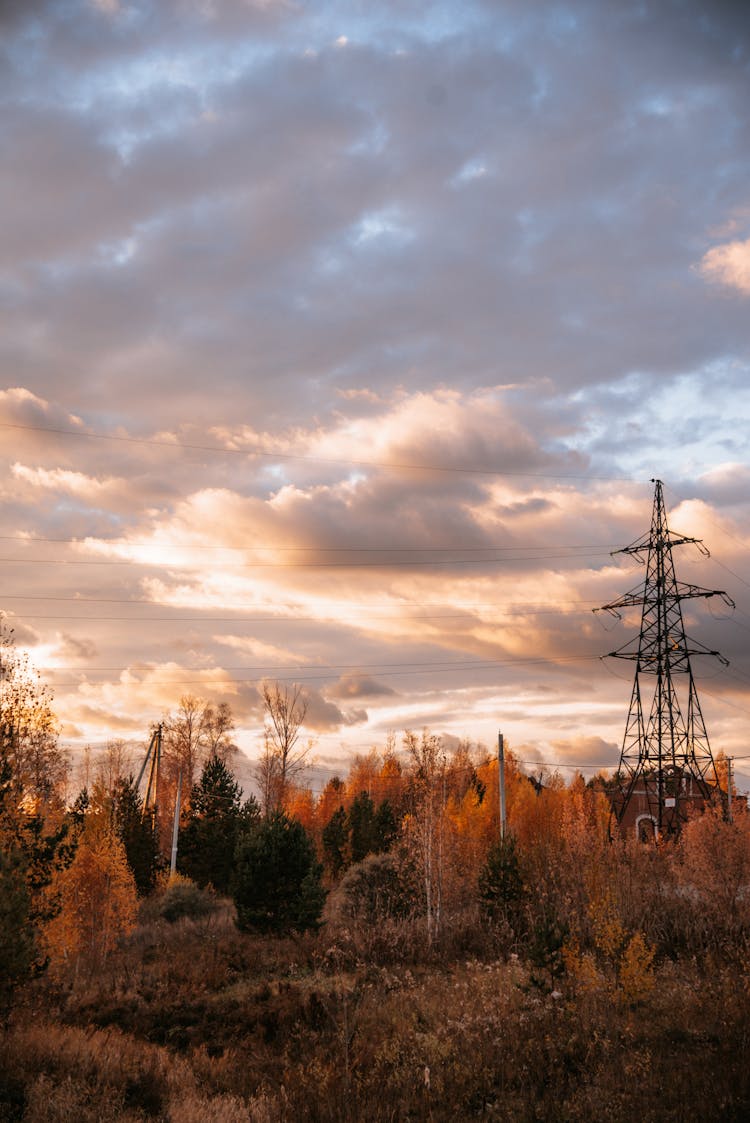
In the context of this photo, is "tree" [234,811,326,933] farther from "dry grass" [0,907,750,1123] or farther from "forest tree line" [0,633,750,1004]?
"dry grass" [0,907,750,1123]

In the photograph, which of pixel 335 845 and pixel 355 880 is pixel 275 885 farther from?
pixel 335 845

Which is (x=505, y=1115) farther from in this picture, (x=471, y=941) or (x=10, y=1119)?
(x=471, y=941)

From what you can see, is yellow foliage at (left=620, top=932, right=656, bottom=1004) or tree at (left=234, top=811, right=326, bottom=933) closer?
yellow foliage at (left=620, top=932, right=656, bottom=1004)

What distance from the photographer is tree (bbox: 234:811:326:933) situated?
31016 mm

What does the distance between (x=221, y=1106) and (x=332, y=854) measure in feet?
168

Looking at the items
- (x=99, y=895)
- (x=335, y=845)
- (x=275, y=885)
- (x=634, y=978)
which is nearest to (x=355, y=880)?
(x=275, y=885)

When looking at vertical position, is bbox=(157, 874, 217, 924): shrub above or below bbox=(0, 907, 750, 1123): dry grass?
below

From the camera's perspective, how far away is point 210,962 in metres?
26.8

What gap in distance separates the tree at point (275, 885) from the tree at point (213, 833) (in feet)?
47.4

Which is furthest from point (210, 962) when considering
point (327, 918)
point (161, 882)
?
point (161, 882)

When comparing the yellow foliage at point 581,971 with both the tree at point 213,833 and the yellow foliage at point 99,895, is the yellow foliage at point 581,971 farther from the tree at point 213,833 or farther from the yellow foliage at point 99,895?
the tree at point 213,833

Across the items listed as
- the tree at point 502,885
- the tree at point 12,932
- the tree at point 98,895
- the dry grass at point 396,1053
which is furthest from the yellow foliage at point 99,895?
the tree at point 502,885

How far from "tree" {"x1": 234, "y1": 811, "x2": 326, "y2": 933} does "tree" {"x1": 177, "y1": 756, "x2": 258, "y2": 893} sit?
1444 centimetres

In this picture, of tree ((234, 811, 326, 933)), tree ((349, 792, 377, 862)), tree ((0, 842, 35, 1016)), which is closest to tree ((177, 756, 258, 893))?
tree ((349, 792, 377, 862))
